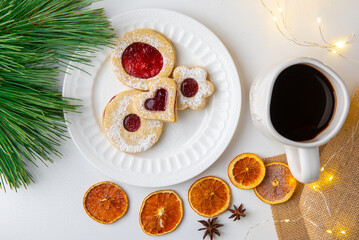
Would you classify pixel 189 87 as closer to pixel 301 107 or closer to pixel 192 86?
pixel 192 86

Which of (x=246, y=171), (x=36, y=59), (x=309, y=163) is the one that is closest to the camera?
(x=309, y=163)

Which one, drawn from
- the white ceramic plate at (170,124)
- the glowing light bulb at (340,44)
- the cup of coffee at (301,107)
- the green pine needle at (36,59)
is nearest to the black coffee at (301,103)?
the cup of coffee at (301,107)

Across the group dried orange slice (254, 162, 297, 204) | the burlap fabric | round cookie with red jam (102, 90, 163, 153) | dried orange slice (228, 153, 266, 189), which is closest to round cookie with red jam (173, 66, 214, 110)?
round cookie with red jam (102, 90, 163, 153)

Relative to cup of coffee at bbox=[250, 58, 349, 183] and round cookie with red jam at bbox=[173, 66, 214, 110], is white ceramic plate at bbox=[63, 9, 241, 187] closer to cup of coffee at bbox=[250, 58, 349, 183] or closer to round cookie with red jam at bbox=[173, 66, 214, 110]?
round cookie with red jam at bbox=[173, 66, 214, 110]

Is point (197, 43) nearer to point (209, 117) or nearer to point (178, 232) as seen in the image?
point (209, 117)

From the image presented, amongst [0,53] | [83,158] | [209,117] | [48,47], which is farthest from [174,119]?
[0,53]

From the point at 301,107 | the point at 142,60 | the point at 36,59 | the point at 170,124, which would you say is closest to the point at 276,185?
the point at 301,107
